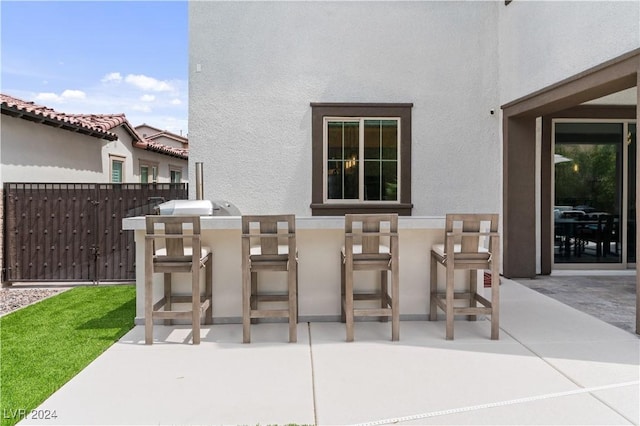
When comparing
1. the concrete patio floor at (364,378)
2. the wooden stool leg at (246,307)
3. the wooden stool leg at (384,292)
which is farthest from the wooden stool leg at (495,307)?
the wooden stool leg at (246,307)

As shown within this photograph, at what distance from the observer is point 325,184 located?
7867 millimetres

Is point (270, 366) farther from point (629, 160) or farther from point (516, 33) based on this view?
point (629, 160)

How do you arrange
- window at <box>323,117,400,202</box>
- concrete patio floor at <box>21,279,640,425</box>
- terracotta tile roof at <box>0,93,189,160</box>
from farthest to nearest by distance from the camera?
window at <box>323,117,400,202</box> → terracotta tile roof at <box>0,93,189,160</box> → concrete patio floor at <box>21,279,640,425</box>

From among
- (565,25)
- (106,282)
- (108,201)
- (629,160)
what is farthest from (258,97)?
(629,160)

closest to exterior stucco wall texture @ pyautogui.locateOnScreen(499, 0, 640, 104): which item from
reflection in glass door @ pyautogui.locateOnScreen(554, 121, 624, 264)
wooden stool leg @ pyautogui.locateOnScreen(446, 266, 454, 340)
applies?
reflection in glass door @ pyautogui.locateOnScreen(554, 121, 624, 264)

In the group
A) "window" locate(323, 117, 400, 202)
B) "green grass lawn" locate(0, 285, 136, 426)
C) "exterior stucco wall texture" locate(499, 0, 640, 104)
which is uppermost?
"exterior stucco wall texture" locate(499, 0, 640, 104)

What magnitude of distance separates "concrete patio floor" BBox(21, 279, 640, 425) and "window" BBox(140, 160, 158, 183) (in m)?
10.2

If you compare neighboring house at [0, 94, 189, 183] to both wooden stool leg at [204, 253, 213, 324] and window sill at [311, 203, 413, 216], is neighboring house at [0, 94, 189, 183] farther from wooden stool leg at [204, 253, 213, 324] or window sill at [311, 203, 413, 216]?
window sill at [311, 203, 413, 216]

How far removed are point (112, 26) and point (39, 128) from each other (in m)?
6.39

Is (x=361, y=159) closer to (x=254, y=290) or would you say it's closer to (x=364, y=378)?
(x=254, y=290)

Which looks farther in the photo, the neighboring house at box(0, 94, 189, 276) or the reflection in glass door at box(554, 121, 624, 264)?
the reflection in glass door at box(554, 121, 624, 264)

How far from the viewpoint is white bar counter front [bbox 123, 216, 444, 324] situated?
5.08m

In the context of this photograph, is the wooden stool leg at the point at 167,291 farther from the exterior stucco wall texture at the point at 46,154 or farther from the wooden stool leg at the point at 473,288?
the exterior stucco wall texture at the point at 46,154

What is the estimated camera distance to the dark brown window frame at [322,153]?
7773 mm
